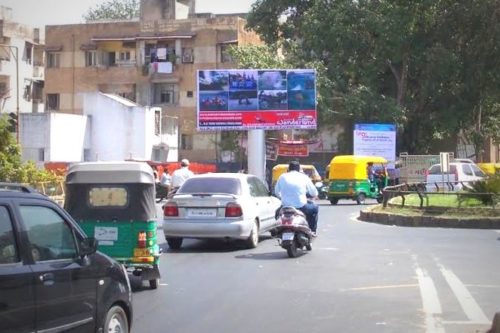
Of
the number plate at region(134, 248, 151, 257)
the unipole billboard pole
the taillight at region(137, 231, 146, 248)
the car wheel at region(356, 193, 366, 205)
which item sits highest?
the unipole billboard pole

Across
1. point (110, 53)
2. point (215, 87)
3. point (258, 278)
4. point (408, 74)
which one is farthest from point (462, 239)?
point (110, 53)

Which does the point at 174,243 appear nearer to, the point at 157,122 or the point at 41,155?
the point at 41,155

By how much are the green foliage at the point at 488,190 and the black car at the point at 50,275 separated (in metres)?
16.6

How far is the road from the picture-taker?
28.1ft

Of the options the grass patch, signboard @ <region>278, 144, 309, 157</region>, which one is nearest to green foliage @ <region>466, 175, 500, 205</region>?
A: the grass patch

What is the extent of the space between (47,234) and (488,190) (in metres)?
18.1

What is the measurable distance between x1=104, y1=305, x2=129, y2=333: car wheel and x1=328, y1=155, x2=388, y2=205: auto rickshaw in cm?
2792

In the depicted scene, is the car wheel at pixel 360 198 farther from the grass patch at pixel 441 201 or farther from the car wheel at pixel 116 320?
the car wheel at pixel 116 320

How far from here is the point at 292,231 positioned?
46.0 feet

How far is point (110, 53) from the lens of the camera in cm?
6288

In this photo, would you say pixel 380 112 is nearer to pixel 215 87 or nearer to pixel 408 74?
pixel 408 74

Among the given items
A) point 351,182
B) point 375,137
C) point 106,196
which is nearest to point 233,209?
point 106,196

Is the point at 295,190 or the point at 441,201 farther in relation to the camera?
the point at 441,201

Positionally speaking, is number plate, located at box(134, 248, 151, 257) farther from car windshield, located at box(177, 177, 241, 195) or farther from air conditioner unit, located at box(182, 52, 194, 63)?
air conditioner unit, located at box(182, 52, 194, 63)
